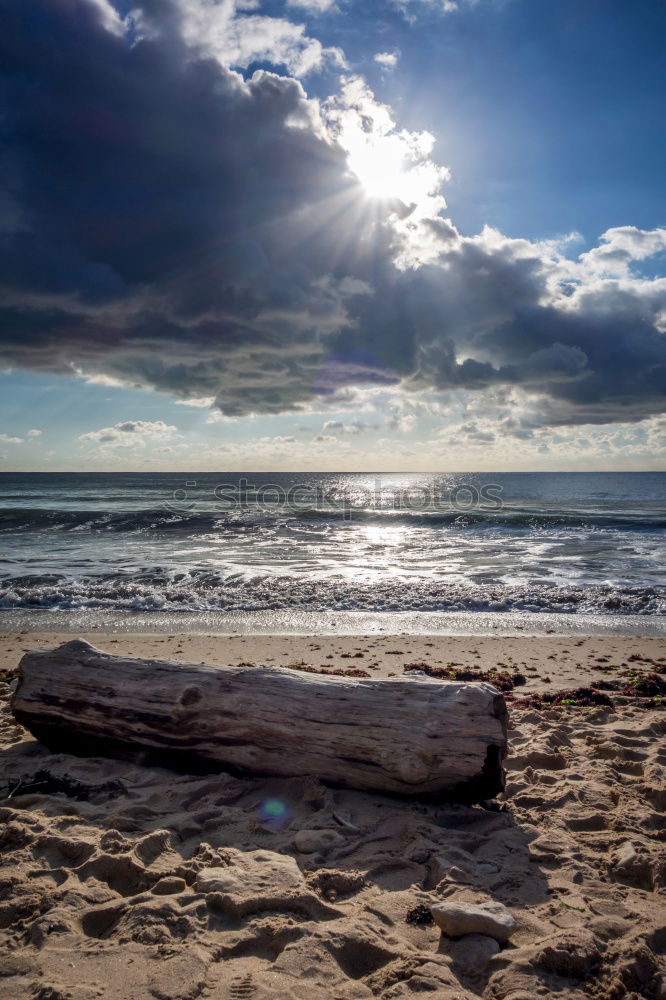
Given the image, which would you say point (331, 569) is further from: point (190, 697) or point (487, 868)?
point (487, 868)

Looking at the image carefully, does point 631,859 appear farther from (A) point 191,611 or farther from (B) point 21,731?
(A) point 191,611

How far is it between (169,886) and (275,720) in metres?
1.41

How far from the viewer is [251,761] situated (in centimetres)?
416

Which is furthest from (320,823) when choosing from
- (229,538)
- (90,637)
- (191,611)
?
(229,538)

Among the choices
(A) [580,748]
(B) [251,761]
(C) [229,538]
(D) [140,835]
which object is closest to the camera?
(D) [140,835]

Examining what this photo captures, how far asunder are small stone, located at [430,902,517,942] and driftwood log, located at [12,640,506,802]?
1.18 meters

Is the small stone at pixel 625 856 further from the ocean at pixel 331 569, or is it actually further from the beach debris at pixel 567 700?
the ocean at pixel 331 569

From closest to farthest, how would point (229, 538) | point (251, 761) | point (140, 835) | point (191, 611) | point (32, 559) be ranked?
point (140, 835), point (251, 761), point (191, 611), point (32, 559), point (229, 538)

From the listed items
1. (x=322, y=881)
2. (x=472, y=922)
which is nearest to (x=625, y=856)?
(x=472, y=922)

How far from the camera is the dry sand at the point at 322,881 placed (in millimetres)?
2318

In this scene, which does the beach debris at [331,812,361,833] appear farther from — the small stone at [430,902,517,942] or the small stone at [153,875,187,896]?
the small stone at [153,875,187,896]

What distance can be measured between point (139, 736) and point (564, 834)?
10.5 ft

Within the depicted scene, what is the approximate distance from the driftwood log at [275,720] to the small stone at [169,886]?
1.27 m

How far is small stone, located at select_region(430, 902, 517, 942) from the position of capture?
2.58 metres
